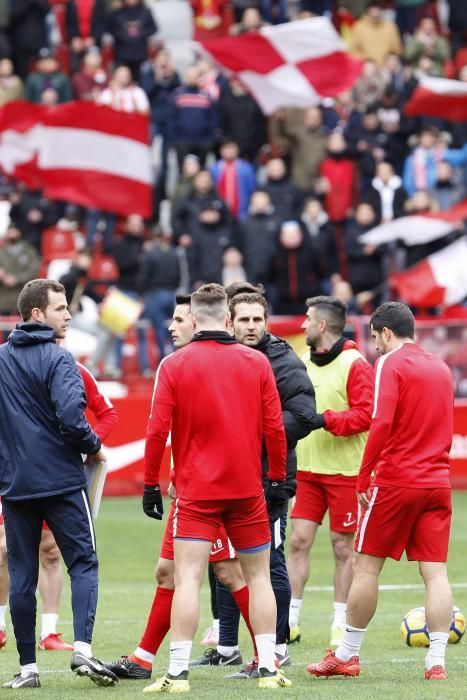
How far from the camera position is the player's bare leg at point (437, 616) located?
30.3ft

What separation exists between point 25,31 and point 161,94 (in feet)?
10.2

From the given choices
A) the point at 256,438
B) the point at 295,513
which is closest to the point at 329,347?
the point at 295,513

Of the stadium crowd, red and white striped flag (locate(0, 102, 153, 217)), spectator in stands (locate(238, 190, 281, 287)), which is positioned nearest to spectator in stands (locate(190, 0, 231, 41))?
the stadium crowd

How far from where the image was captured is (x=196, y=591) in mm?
8805

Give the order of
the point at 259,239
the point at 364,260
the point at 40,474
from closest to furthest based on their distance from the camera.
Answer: the point at 40,474 < the point at 259,239 < the point at 364,260

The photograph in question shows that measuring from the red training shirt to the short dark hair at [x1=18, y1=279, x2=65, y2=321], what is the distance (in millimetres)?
1938

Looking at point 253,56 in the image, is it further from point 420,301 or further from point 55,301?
point 55,301

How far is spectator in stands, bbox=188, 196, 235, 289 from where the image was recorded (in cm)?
2309

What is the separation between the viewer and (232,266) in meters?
22.8

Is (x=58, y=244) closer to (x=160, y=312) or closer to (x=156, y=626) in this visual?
(x=160, y=312)

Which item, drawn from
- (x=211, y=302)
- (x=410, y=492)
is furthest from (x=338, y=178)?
(x=211, y=302)

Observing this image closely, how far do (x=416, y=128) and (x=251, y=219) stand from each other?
4177mm

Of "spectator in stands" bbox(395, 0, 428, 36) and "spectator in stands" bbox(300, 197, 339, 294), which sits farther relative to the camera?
"spectator in stands" bbox(395, 0, 428, 36)

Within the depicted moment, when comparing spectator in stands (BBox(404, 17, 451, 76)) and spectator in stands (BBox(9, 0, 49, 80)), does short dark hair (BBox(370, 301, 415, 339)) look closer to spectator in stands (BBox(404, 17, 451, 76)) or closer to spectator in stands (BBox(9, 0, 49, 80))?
spectator in stands (BBox(404, 17, 451, 76))
